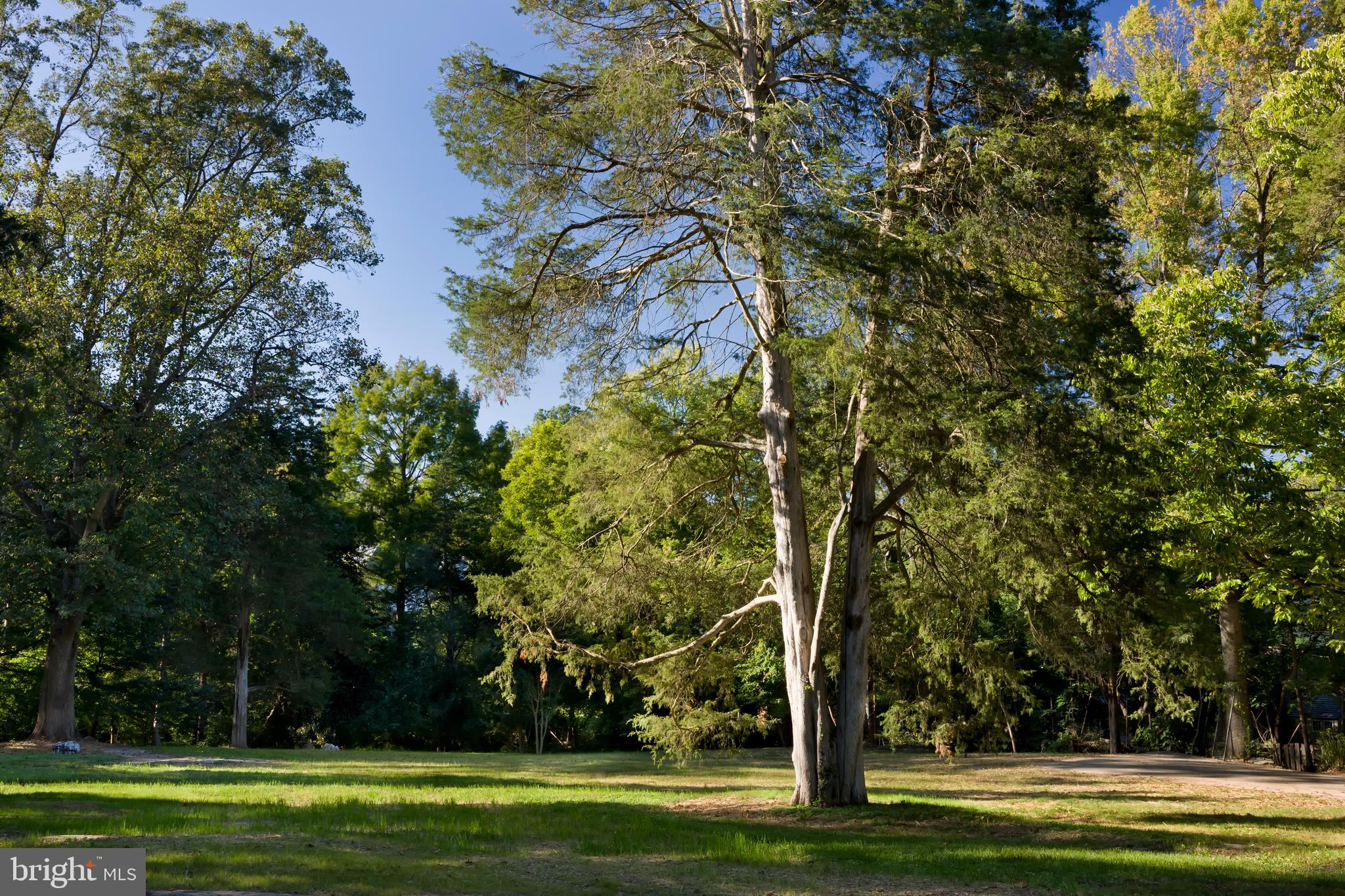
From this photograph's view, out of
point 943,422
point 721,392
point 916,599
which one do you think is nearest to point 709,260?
point 721,392

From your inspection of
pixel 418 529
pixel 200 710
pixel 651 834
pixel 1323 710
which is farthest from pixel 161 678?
pixel 1323 710

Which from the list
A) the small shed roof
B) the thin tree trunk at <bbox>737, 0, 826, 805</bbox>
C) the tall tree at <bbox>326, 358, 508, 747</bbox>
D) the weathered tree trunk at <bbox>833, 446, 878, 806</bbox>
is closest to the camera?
the weathered tree trunk at <bbox>833, 446, 878, 806</bbox>

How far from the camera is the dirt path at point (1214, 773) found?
50.5 feet

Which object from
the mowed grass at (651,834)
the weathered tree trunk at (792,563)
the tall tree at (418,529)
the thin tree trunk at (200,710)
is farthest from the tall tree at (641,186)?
the thin tree trunk at (200,710)

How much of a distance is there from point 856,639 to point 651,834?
434 cm

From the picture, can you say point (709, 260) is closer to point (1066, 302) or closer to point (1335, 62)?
point (1066, 302)

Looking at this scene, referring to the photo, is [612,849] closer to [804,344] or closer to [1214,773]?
[804,344]

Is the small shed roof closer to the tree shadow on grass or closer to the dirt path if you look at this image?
the dirt path

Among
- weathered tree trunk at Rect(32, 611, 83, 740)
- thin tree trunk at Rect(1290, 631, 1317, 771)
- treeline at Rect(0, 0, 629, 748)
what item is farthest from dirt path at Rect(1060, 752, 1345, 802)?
weathered tree trunk at Rect(32, 611, 83, 740)

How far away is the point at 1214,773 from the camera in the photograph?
18.5 metres

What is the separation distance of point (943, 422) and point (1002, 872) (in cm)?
456

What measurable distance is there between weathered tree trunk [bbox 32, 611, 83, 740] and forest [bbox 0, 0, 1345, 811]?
5.0 inches

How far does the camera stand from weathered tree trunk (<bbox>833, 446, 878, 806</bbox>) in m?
12.1

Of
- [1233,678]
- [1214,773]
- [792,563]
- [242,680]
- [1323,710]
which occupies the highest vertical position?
[792,563]
